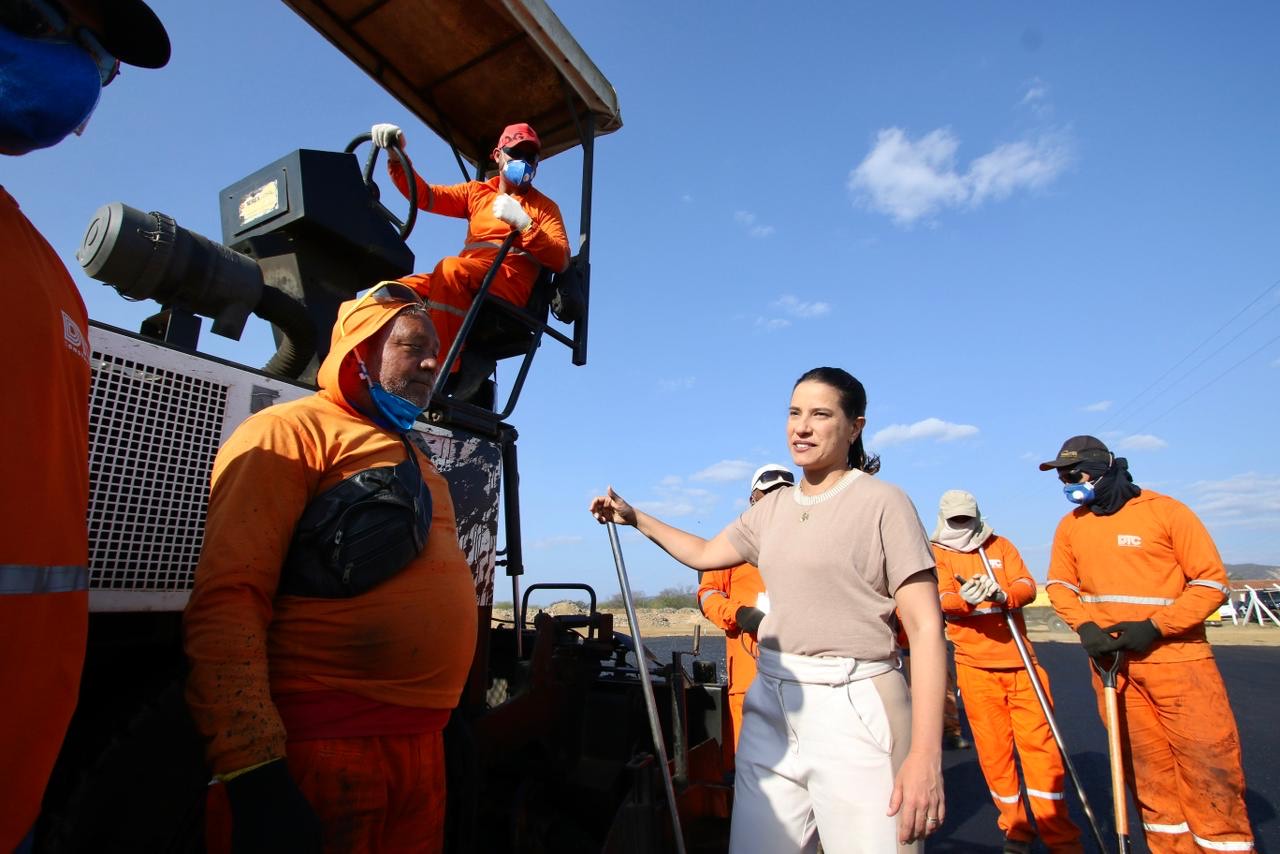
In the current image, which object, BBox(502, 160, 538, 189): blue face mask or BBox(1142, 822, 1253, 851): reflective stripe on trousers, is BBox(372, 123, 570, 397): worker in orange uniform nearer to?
BBox(502, 160, 538, 189): blue face mask

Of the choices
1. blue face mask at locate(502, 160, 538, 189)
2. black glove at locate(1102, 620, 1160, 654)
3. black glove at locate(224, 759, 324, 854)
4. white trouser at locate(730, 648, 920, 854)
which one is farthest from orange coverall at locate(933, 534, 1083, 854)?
black glove at locate(224, 759, 324, 854)

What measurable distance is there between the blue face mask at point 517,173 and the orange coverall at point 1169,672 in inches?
156

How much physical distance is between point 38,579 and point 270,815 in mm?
708

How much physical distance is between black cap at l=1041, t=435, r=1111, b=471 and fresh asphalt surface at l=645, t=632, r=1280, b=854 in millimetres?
2372

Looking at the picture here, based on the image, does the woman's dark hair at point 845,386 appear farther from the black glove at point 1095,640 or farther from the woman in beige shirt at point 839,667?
the black glove at point 1095,640

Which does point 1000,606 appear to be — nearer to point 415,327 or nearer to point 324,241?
point 415,327

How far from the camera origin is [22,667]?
898mm

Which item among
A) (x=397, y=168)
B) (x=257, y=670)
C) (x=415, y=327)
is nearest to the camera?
(x=257, y=670)

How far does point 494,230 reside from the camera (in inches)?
143

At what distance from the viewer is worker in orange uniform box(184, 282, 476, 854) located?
4.65 ft

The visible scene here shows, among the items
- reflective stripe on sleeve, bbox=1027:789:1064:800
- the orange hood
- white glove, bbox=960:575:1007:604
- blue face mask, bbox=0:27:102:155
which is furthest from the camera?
white glove, bbox=960:575:1007:604

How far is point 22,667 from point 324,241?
2568mm

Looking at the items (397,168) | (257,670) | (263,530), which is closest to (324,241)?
(397,168)

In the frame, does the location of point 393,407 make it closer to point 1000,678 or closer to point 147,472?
point 147,472
